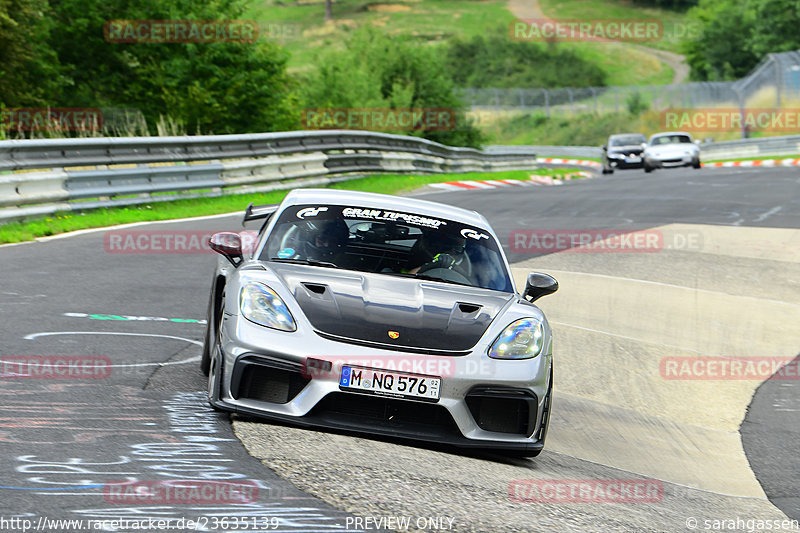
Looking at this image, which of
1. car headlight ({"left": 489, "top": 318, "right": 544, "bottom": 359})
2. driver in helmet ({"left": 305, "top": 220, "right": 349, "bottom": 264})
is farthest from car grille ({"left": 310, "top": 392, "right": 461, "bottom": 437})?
driver in helmet ({"left": 305, "top": 220, "right": 349, "bottom": 264})

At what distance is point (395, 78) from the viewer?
4319 centimetres

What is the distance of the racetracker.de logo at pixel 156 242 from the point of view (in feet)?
41.3

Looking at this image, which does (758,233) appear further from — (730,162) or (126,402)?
(730,162)

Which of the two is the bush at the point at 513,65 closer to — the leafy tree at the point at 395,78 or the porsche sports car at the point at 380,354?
the leafy tree at the point at 395,78

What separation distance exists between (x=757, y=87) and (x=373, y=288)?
1897 inches

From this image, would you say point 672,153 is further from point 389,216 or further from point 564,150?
point 389,216

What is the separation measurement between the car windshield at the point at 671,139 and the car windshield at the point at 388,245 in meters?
30.8

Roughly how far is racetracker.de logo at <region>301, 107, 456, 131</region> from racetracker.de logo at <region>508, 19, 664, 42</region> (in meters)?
73.7

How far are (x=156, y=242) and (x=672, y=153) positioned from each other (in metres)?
25.6

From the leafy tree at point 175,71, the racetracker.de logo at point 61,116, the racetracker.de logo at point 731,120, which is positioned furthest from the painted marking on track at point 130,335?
the racetracker.de logo at point 731,120

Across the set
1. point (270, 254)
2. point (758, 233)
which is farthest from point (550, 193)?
point (270, 254)

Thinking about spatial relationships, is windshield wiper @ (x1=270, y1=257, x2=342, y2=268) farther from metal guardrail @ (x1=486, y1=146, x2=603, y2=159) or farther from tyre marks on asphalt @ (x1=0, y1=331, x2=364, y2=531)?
metal guardrail @ (x1=486, y1=146, x2=603, y2=159)

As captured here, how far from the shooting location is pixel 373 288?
5895 millimetres

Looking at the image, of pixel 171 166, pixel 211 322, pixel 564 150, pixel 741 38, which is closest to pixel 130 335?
pixel 211 322
